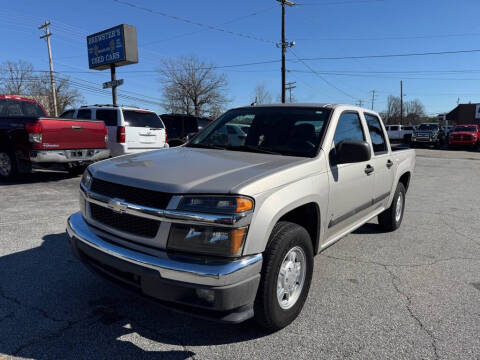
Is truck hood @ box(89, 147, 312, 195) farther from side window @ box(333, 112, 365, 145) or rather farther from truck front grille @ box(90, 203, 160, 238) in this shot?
side window @ box(333, 112, 365, 145)

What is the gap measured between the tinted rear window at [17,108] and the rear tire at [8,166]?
1824 mm

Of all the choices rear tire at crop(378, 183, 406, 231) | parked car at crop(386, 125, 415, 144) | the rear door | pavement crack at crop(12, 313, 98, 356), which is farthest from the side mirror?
parked car at crop(386, 125, 415, 144)

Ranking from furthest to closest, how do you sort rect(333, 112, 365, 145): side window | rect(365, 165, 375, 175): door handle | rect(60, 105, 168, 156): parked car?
rect(60, 105, 168, 156): parked car, rect(365, 165, 375, 175): door handle, rect(333, 112, 365, 145): side window

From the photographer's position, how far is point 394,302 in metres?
3.13

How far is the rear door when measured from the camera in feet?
31.7

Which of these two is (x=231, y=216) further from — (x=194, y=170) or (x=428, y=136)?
(x=428, y=136)

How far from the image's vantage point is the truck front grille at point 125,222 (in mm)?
2308

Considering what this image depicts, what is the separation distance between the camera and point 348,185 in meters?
3.39

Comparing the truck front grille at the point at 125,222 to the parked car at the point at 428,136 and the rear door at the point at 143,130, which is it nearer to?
the rear door at the point at 143,130

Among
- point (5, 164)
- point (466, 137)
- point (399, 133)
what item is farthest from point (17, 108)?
point (399, 133)

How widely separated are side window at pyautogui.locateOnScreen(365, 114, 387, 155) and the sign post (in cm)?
1601

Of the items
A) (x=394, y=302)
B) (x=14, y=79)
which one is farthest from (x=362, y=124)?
(x=14, y=79)

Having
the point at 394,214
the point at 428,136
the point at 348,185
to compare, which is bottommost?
the point at 394,214

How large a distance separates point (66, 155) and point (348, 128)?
21.0ft
